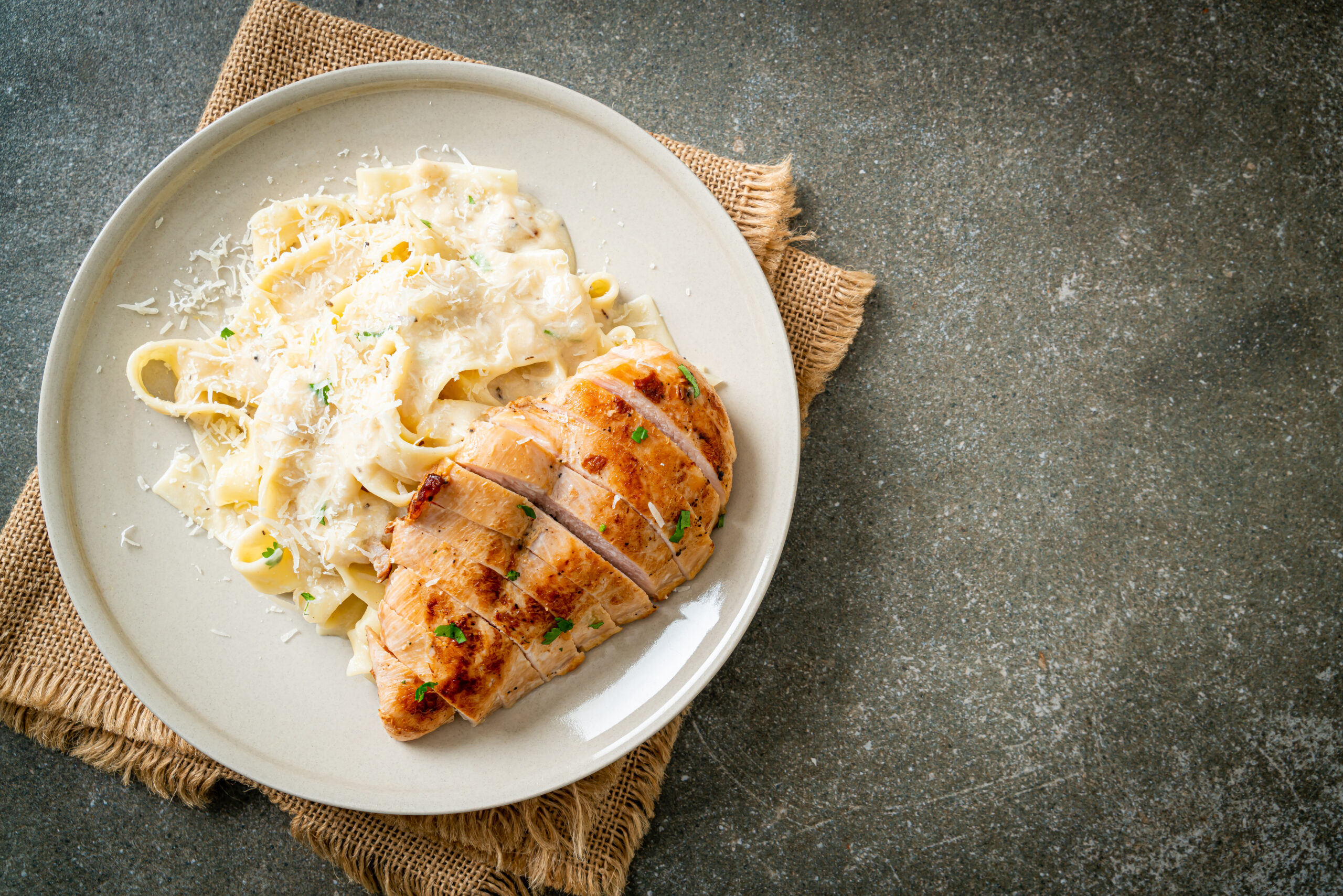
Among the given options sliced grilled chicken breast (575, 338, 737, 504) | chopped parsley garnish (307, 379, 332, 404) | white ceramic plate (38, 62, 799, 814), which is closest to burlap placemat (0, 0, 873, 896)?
white ceramic plate (38, 62, 799, 814)

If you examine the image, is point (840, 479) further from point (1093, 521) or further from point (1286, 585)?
point (1286, 585)

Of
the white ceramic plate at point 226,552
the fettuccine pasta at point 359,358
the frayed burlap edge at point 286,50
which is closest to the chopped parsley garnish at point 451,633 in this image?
the fettuccine pasta at point 359,358

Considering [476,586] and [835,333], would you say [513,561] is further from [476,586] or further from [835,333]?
[835,333]

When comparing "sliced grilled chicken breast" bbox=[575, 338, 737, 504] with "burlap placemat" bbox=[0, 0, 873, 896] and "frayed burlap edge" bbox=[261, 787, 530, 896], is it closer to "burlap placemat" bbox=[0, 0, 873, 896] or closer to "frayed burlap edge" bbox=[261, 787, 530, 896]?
"burlap placemat" bbox=[0, 0, 873, 896]

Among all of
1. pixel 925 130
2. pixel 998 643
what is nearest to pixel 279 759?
pixel 998 643

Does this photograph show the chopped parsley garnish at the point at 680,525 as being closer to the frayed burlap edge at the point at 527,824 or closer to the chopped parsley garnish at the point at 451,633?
the chopped parsley garnish at the point at 451,633

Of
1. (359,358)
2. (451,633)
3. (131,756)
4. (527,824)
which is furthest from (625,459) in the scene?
(131,756)
